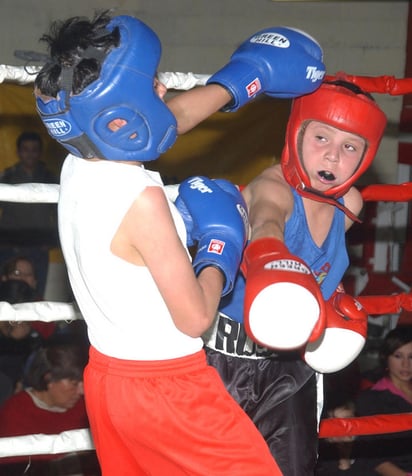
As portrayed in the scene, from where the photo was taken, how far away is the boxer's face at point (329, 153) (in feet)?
5.52

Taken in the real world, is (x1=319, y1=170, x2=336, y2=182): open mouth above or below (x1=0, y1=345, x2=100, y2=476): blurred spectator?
above

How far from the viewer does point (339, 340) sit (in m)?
1.67

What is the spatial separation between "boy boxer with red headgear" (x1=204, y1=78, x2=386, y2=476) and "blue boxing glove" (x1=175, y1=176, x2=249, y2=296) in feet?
0.26

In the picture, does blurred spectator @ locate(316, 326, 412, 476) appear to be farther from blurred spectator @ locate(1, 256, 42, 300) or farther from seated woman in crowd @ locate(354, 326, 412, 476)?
blurred spectator @ locate(1, 256, 42, 300)

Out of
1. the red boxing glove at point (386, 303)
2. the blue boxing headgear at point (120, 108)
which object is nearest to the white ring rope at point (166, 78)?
the blue boxing headgear at point (120, 108)

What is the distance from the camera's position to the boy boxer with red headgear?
5.47 ft

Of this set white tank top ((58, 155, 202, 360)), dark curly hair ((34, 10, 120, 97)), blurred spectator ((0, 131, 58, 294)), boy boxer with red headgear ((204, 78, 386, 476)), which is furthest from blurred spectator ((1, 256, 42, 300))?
dark curly hair ((34, 10, 120, 97))

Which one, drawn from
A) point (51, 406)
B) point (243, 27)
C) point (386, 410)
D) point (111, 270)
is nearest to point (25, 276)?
point (51, 406)

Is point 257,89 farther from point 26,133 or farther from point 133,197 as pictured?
point 26,133

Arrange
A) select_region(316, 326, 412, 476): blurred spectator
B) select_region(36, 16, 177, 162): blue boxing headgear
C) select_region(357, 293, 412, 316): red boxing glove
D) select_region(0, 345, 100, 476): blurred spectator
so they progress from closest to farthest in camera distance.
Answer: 1. select_region(36, 16, 177, 162): blue boxing headgear
2. select_region(357, 293, 412, 316): red boxing glove
3. select_region(0, 345, 100, 476): blurred spectator
4. select_region(316, 326, 412, 476): blurred spectator

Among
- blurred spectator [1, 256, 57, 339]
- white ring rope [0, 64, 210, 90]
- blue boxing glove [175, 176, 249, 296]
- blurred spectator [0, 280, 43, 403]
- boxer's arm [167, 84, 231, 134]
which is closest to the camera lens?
blue boxing glove [175, 176, 249, 296]

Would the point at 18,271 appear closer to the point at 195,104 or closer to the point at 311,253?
the point at 311,253

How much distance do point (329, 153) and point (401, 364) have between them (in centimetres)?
140

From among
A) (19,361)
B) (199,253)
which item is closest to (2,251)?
(19,361)
